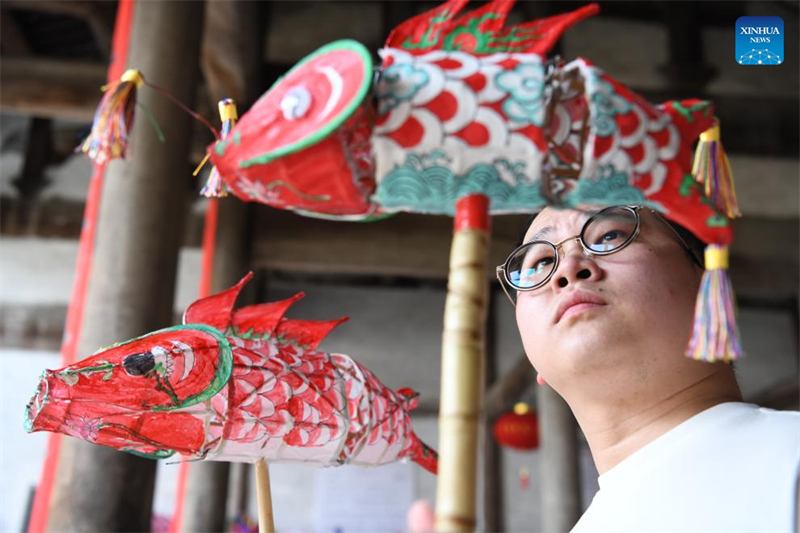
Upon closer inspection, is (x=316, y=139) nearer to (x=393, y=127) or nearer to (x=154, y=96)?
(x=393, y=127)

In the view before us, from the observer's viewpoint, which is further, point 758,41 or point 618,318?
point 758,41

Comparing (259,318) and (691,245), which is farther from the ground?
(691,245)

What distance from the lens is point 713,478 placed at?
2.06 ft

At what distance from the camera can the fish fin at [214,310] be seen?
0.78 metres

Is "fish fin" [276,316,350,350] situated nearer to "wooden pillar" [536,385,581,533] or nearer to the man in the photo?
the man

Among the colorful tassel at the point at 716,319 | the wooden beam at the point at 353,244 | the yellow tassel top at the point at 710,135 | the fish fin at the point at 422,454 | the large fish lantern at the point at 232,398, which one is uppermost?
the wooden beam at the point at 353,244

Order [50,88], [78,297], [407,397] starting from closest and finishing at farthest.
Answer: [407,397] → [78,297] → [50,88]

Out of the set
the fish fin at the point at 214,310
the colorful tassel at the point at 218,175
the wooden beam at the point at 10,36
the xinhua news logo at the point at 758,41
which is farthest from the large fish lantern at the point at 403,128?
the wooden beam at the point at 10,36

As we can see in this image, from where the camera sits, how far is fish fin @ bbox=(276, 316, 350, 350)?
2.66 feet

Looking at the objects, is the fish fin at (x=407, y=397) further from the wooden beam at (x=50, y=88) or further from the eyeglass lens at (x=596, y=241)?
the wooden beam at (x=50, y=88)

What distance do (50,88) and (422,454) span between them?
2.89 meters

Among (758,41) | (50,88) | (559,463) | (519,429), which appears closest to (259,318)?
(758,41)

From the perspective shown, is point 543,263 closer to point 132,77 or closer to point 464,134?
point 464,134

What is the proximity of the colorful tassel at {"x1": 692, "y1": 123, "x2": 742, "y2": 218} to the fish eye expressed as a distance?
1.60 ft
